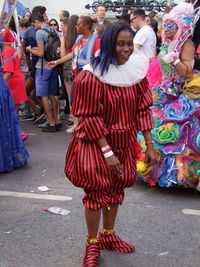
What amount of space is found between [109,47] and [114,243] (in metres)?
1.47

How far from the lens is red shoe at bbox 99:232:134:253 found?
3.18 m

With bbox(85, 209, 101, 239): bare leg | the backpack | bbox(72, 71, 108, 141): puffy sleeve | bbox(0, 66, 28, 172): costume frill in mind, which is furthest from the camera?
the backpack

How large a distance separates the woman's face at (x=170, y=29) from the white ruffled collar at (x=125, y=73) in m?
1.42

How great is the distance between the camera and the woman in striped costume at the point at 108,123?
8.90 feet

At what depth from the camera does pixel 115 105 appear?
276 centimetres

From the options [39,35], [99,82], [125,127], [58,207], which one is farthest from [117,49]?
[39,35]

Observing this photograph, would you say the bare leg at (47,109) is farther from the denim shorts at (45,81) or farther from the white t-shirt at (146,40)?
the white t-shirt at (146,40)

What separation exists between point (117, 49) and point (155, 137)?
1.68 meters

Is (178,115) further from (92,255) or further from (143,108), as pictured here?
(92,255)

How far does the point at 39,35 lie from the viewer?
700 centimetres

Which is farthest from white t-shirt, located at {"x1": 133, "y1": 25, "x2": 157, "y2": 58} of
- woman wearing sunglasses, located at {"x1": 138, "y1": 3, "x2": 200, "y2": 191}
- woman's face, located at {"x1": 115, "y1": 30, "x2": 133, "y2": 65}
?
woman's face, located at {"x1": 115, "y1": 30, "x2": 133, "y2": 65}

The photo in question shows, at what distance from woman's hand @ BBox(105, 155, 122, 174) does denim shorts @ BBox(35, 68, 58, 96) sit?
4.68 metres

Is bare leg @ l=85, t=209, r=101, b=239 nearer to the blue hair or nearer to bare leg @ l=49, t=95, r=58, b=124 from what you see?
the blue hair

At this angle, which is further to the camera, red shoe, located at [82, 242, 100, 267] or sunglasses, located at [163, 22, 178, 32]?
sunglasses, located at [163, 22, 178, 32]
